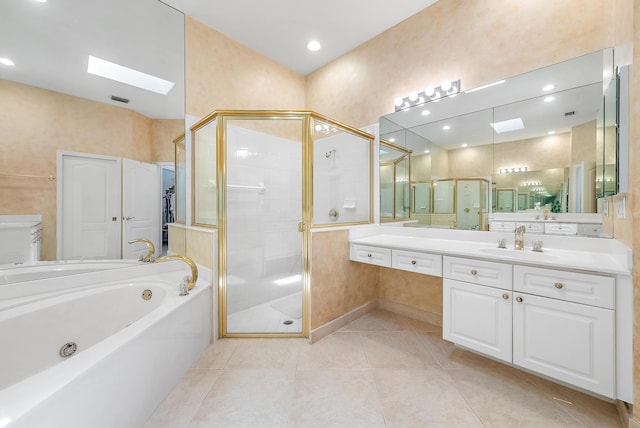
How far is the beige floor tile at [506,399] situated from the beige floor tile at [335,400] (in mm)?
582

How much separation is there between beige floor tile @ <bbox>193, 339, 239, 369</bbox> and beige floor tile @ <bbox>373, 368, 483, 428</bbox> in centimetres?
111

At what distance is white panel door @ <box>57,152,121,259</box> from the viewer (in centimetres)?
167

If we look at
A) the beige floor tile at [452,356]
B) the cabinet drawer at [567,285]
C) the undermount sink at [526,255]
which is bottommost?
the beige floor tile at [452,356]

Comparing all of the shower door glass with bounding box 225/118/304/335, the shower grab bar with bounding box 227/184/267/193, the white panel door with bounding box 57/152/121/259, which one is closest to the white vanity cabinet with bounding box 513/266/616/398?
the shower door glass with bounding box 225/118/304/335

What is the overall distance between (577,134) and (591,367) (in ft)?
4.61

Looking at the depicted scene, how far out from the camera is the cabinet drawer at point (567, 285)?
120 cm

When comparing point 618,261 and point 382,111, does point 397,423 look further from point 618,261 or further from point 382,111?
point 382,111

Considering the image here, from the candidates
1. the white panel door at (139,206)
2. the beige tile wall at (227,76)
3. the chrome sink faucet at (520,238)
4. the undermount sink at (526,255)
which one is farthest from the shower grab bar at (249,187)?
the chrome sink faucet at (520,238)

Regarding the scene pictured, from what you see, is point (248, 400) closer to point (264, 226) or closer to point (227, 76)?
point (264, 226)

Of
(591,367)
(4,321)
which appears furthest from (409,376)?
(4,321)

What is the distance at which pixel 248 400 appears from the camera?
1.45m

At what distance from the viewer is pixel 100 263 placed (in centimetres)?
190

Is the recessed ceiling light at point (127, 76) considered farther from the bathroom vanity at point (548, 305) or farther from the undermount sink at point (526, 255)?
the undermount sink at point (526, 255)

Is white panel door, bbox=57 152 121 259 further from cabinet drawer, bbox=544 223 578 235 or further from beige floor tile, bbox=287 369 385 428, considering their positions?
cabinet drawer, bbox=544 223 578 235
